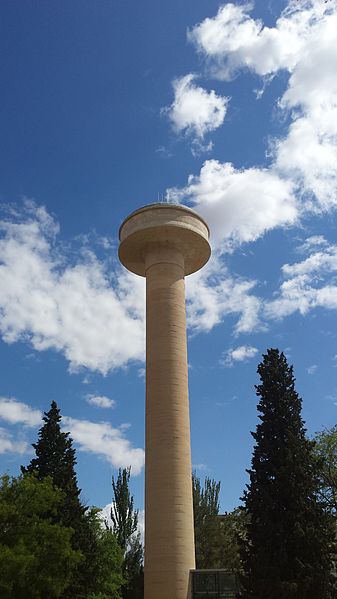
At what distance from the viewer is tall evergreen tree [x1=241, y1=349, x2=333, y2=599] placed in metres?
21.3

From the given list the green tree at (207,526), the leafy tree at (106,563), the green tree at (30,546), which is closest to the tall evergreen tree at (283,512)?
the green tree at (30,546)

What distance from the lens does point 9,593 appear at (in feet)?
73.0

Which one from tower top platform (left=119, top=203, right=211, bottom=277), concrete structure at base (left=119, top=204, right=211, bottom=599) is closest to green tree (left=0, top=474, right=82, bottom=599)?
concrete structure at base (left=119, top=204, right=211, bottom=599)

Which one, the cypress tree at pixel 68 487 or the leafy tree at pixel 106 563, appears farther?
the leafy tree at pixel 106 563

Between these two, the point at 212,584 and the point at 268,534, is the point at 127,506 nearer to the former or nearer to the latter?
the point at 212,584

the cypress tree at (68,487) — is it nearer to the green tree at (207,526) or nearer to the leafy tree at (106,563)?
the leafy tree at (106,563)

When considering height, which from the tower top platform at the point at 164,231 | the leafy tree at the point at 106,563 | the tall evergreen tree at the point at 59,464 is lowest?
the leafy tree at the point at 106,563

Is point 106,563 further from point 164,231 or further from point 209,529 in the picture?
point 164,231

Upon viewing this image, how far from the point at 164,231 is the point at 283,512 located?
1605 cm

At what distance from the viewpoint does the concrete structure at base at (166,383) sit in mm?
25812

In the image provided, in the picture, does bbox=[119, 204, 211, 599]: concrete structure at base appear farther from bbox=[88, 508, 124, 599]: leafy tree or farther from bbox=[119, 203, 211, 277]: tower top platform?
bbox=[88, 508, 124, 599]: leafy tree

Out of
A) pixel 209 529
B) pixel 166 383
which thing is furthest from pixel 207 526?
pixel 166 383

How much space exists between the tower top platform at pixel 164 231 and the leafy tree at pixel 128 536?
80.5 feet

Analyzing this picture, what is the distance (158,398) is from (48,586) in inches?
378
